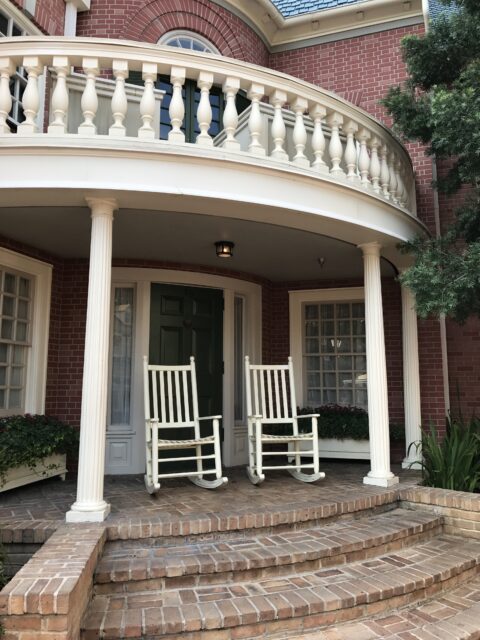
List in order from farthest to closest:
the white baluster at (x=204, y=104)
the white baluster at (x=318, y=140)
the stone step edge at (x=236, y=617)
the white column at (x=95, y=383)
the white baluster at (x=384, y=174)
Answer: the white baluster at (x=384, y=174) → the white baluster at (x=318, y=140) → the white baluster at (x=204, y=104) → the white column at (x=95, y=383) → the stone step edge at (x=236, y=617)

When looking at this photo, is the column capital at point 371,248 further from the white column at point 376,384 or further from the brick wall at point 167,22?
the brick wall at point 167,22

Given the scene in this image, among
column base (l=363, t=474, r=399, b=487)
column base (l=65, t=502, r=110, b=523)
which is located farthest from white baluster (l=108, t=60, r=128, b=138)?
column base (l=363, t=474, r=399, b=487)

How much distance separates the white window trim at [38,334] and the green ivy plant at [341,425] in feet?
9.60

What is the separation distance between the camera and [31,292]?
564 centimetres

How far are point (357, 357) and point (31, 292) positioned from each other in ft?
14.0

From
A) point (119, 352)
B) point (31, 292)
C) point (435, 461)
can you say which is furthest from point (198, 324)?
point (435, 461)

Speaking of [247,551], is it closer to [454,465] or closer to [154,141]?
[454,465]

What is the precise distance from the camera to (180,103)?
404 centimetres

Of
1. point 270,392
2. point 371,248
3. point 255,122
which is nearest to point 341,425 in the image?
point 270,392

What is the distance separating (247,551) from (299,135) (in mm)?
3329

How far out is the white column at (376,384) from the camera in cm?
499

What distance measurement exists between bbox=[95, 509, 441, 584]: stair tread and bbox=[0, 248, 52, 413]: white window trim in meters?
2.61

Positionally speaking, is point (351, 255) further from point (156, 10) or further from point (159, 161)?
point (156, 10)

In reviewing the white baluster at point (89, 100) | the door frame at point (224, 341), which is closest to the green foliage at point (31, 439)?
the door frame at point (224, 341)
